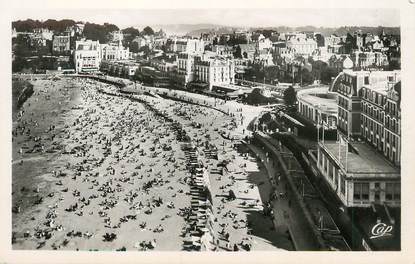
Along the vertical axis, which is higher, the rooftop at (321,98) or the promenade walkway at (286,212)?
the rooftop at (321,98)

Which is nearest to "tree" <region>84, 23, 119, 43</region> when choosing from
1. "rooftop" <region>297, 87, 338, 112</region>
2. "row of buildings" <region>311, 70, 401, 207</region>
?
"rooftop" <region>297, 87, 338, 112</region>

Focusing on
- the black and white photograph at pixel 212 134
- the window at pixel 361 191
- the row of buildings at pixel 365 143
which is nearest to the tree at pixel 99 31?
the black and white photograph at pixel 212 134

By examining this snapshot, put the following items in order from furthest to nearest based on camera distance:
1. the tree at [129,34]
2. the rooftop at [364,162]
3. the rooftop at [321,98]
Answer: the tree at [129,34]
the rooftop at [321,98]
the rooftop at [364,162]

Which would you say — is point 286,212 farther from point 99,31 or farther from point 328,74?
point 99,31

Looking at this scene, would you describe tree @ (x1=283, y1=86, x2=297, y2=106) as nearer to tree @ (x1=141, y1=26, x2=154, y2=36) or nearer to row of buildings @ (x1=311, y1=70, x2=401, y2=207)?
row of buildings @ (x1=311, y1=70, x2=401, y2=207)

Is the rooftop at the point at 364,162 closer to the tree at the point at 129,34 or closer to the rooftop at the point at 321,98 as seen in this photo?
the rooftop at the point at 321,98

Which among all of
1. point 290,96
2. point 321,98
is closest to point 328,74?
point 321,98

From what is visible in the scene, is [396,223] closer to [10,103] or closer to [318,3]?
[318,3]

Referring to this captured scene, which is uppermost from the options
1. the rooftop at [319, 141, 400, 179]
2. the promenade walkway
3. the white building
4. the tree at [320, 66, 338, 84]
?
the white building
